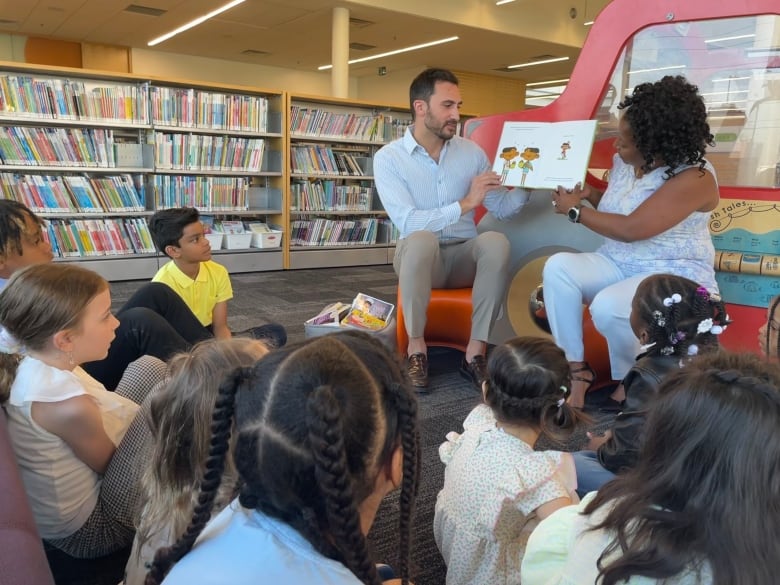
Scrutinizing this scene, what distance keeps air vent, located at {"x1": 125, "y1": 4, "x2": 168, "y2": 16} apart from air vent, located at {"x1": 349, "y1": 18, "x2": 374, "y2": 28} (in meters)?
2.42

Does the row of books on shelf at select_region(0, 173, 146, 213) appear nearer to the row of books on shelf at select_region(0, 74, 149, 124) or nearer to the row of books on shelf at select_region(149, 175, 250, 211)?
the row of books on shelf at select_region(149, 175, 250, 211)

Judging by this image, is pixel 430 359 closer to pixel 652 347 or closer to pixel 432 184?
pixel 432 184

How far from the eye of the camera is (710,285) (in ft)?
7.03

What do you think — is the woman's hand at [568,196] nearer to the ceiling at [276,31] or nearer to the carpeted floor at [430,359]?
the carpeted floor at [430,359]

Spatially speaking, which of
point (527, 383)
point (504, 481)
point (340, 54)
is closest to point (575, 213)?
point (527, 383)

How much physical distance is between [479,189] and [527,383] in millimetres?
1421

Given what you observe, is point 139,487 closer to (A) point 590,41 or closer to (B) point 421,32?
(A) point 590,41

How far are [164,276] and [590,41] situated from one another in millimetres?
2079

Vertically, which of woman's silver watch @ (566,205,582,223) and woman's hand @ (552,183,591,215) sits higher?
woman's hand @ (552,183,591,215)

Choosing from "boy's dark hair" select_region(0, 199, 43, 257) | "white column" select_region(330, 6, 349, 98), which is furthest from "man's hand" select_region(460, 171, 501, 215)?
"white column" select_region(330, 6, 349, 98)

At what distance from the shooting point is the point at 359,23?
26.6 feet

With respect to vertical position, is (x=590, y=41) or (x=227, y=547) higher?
(x=590, y=41)

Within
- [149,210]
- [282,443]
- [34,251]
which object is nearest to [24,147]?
[149,210]

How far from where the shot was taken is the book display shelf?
4465 mm
